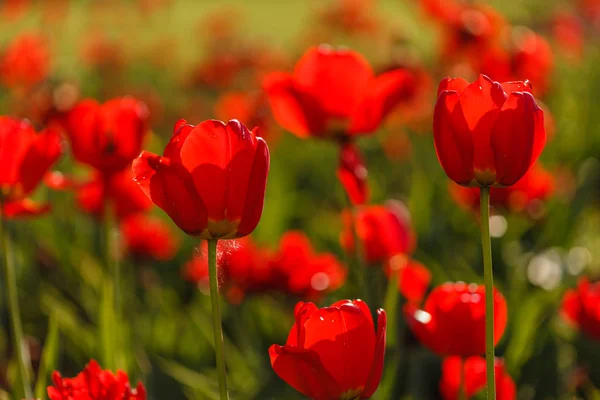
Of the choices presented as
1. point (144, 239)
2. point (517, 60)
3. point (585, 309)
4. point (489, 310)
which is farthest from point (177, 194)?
point (517, 60)

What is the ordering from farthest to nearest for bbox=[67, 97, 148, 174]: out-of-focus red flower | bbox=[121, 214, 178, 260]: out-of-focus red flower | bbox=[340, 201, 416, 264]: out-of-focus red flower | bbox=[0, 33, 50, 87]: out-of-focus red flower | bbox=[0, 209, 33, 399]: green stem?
bbox=[0, 33, 50, 87]: out-of-focus red flower
bbox=[121, 214, 178, 260]: out-of-focus red flower
bbox=[340, 201, 416, 264]: out-of-focus red flower
bbox=[67, 97, 148, 174]: out-of-focus red flower
bbox=[0, 209, 33, 399]: green stem

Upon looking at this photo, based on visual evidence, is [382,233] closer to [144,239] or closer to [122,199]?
[122,199]

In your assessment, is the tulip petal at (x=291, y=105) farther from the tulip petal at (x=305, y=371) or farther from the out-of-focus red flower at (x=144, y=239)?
the out-of-focus red flower at (x=144, y=239)

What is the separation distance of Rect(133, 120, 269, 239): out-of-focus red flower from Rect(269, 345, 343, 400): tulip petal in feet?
0.38

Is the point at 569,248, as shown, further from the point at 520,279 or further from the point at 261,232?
the point at 261,232

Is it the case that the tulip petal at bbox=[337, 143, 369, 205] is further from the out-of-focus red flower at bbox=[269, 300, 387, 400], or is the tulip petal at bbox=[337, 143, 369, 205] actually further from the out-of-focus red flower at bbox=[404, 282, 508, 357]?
the out-of-focus red flower at bbox=[269, 300, 387, 400]

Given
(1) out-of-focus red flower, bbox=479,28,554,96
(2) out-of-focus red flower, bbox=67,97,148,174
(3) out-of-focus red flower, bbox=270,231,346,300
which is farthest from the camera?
(1) out-of-focus red flower, bbox=479,28,554,96

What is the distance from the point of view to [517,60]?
2.49 meters

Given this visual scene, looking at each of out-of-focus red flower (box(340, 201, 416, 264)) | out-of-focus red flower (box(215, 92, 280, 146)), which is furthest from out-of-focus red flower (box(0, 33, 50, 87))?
out-of-focus red flower (box(340, 201, 416, 264))

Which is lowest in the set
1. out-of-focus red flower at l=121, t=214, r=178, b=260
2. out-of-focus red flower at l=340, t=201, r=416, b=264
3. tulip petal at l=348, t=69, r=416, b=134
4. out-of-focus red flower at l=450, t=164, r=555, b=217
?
out-of-focus red flower at l=121, t=214, r=178, b=260

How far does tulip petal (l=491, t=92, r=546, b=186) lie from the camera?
2.51ft

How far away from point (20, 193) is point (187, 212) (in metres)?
0.41

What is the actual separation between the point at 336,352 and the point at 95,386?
0.23 meters

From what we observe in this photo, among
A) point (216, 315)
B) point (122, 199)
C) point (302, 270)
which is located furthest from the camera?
point (122, 199)
